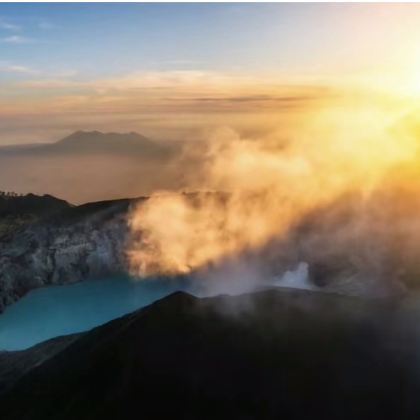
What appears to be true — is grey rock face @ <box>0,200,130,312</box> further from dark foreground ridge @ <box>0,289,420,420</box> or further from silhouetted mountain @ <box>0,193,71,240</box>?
dark foreground ridge @ <box>0,289,420,420</box>

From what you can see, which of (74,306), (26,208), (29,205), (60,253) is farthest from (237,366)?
→ (29,205)

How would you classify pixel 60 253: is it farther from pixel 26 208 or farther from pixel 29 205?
pixel 29 205

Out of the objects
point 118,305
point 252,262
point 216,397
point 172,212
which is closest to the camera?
point 216,397

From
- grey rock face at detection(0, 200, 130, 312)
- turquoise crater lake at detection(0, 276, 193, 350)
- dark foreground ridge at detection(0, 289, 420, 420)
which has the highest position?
dark foreground ridge at detection(0, 289, 420, 420)

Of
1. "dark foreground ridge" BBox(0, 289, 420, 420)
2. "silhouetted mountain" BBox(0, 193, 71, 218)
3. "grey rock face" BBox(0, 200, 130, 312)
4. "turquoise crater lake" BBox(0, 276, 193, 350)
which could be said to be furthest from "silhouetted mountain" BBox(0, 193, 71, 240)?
"dark foreground ridge" BBox(0, 289, 420, 420)

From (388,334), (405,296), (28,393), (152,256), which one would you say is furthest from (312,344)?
(152,256)

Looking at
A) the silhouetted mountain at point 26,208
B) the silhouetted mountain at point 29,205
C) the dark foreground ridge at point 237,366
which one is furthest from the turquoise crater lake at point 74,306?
the silhouetted mountain at point 29,205

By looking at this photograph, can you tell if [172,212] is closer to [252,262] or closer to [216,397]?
[252,262]
